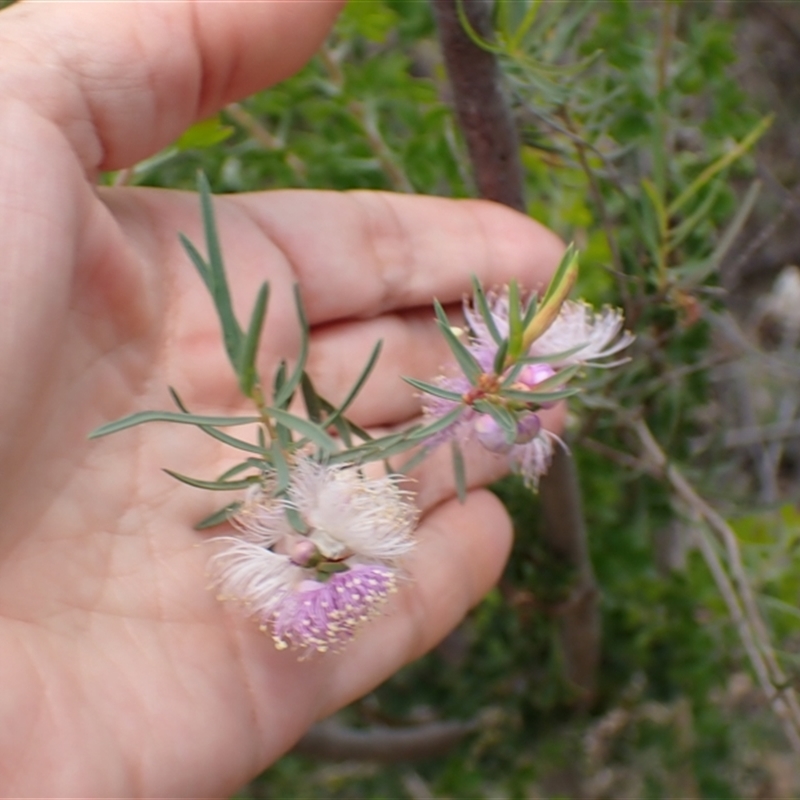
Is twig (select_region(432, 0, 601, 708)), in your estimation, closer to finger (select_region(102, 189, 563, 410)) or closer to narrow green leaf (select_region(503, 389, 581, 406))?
finger (select_region(102, 189, 563, 410))

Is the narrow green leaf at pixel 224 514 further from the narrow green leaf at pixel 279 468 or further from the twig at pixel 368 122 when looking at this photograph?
the twig at pixel 368 122

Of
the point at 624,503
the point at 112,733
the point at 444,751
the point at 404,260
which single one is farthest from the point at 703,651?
the point at 112,733

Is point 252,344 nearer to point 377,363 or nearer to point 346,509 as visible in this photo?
point 346,509

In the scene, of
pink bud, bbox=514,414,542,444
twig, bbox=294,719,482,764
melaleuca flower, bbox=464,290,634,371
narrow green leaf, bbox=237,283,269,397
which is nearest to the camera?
narrow green leaf, bbox=237,283,269,397

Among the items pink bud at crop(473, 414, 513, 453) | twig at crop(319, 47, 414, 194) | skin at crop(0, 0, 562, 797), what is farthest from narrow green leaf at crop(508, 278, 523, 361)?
twig at crop(319, 47, 414, 194)

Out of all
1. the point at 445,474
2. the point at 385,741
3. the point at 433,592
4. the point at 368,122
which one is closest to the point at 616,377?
the point at 445,474

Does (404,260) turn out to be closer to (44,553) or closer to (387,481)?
(387,481)
